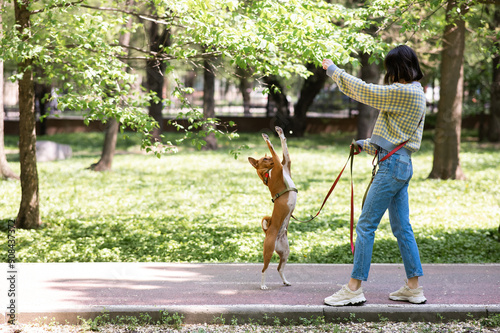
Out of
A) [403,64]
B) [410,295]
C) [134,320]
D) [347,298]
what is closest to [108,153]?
[134,320]

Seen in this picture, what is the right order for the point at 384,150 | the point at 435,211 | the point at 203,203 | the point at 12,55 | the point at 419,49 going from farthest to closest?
the point at 419,49
the point at 203,203
the point at 435,211
the point at 12,55
the point at 384,150

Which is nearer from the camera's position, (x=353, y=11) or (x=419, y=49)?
(x=353, y=11)

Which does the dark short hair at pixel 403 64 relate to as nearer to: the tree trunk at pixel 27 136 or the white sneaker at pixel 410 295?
the white sneaker at pixel 410 295

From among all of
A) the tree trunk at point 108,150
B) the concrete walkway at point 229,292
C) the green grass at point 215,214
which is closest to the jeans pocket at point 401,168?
the concrete walkway at point 229,292

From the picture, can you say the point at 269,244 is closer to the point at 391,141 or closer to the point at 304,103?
the point at 391,141

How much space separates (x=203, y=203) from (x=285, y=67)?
4.71m

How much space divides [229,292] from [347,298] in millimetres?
1191

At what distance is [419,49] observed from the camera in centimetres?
1606

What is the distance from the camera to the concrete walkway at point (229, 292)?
4.62 metres

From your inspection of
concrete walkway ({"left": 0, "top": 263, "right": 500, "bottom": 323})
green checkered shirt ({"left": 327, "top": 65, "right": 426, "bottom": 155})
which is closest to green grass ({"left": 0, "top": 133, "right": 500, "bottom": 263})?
concrete walkway ({"left": 0, "top": 263, "right": 500, "bottom": 323})

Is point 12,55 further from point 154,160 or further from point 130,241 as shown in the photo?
point 154,160

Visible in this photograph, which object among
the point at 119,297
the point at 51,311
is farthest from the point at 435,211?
the point at 51,311

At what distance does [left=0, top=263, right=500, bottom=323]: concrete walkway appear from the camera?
4.62 metres

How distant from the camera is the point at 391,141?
4.52 metres
